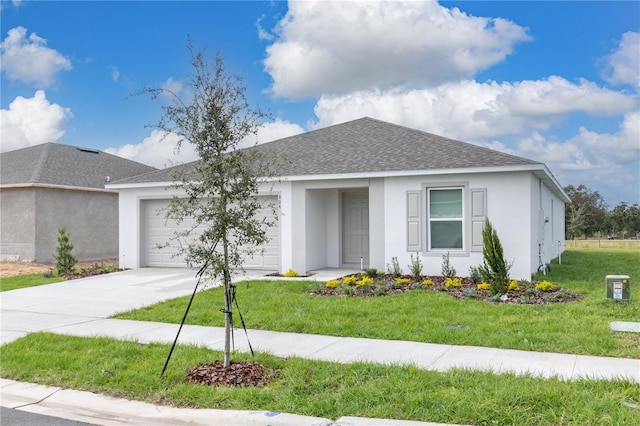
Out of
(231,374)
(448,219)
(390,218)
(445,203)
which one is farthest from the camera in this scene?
(390,218)

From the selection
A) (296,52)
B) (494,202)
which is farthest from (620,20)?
(296,52)

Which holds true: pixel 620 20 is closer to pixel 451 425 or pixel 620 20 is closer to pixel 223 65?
pixel 223 65

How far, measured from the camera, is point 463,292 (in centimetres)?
1042

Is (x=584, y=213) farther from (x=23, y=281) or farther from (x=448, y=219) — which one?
(x=23, y=281)

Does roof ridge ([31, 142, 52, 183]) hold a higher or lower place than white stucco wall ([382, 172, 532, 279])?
higher

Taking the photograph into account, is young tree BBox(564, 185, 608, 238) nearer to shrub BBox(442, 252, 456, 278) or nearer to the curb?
shrub BBox(442, 252, 456, 278)

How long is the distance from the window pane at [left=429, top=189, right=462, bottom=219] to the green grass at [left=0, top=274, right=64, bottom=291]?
1072 cm

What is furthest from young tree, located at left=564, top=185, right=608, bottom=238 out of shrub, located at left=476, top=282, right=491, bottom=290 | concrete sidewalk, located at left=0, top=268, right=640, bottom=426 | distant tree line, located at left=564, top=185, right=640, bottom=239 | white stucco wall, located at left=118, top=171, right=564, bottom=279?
concrete sidewalk, located at left=0, top=268, right=640, bottom=426

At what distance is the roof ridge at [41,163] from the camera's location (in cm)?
2012

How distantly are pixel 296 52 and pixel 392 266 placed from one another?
6326 mm

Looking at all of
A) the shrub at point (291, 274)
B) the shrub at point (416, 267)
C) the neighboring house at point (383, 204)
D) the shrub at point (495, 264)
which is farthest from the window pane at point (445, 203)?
the shrub at point (291, 274)

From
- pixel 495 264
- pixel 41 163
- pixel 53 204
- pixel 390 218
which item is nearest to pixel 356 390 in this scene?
pixel 495 264

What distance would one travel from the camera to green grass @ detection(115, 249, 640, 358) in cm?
674

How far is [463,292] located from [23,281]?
12259 mm
